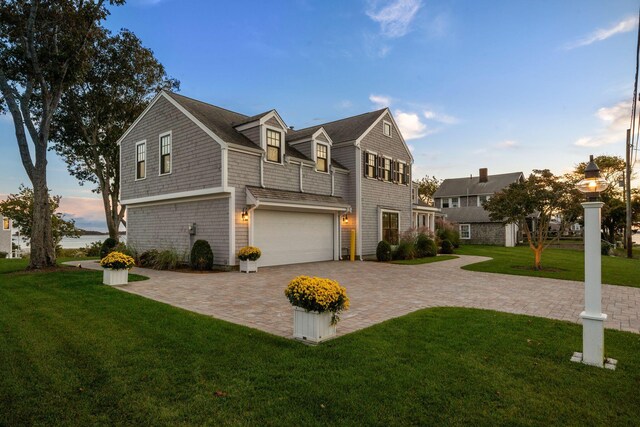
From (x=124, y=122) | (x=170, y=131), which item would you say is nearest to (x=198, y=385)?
(x=170, y=131)

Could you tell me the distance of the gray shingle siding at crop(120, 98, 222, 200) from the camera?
42.9 ft

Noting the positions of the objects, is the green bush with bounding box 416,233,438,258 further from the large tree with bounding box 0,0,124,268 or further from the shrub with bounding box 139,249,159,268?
the large tree with bounding box 0,0,124,268

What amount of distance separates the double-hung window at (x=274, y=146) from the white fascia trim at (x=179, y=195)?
263cm

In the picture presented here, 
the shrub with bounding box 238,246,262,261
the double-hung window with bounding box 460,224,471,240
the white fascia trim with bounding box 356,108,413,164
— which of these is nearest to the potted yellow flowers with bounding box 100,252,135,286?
the shrub with bounding box 238,246,262,261

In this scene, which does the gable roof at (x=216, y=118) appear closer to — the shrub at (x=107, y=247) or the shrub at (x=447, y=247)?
the shrub at (x=107, y=247)

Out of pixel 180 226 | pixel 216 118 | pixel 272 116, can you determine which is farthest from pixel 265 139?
pixel 180 226

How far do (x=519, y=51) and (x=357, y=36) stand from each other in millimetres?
6740

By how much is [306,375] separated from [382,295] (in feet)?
15.7

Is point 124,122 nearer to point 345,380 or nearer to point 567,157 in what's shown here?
point 345,380

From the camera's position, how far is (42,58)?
1143cm

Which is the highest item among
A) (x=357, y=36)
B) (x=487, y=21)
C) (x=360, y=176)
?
(x=357, y=36)

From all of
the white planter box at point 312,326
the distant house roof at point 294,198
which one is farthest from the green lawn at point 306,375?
the distant house roof at point 294,198

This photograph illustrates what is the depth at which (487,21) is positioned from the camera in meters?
12.1

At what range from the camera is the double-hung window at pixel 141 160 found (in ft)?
52.9
